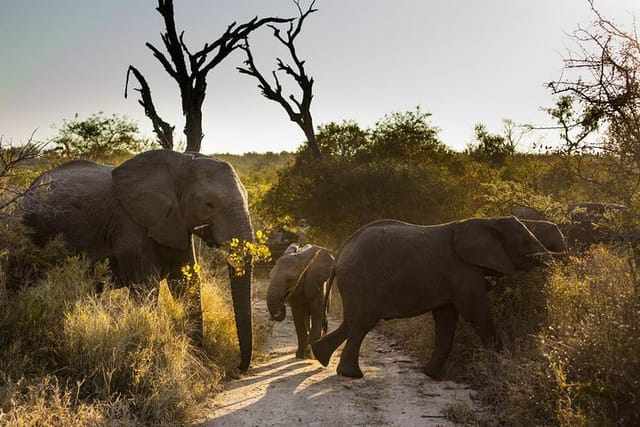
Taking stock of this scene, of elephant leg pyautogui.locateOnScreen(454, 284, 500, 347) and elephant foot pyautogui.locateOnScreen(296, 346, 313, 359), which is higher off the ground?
elephant leg pyautogui.locateOnScreen(454, 284, 500, 347)

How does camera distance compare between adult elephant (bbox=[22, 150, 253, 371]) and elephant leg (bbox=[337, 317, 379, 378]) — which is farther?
elephant leg (bbox=[337, 317, 379, 378])

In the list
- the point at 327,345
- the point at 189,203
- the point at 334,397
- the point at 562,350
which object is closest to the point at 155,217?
the point at 189,203

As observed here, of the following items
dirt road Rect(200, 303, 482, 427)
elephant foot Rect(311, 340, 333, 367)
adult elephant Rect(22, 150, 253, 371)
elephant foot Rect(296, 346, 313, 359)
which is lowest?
dirt road Rect(200, 303, 482, 427)

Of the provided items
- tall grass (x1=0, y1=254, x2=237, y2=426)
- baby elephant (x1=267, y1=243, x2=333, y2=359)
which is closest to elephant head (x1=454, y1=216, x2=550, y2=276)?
baby elephant (x1=267, y1=243, x2=333, y2=359)

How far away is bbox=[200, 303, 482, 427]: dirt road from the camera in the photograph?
21.4 ft

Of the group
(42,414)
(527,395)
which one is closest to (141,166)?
(42,414)

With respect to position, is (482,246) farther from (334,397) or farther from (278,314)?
(278,314)

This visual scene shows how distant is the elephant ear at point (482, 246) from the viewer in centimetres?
803

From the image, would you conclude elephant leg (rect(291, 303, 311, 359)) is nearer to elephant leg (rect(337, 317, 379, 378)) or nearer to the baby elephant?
the baby elephant

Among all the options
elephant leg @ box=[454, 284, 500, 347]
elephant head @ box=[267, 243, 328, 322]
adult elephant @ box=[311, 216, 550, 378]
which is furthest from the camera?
elephant head @ box=[267, 243, 328, 322]

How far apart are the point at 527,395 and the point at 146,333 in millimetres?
4067

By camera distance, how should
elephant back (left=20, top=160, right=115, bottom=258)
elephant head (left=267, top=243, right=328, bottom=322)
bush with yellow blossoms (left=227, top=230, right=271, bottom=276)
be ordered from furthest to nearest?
1. elephant head (left=267, top=243, right=328, bottom=322)
2. elephant back (left=20, top=160, right=115, bottom=258)
3. bush with yellow blossoms (left=227, top=230, right=271, bottom=276)

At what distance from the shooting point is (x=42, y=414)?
5.19 m

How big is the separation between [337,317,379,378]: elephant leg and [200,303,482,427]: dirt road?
117 millimetres
